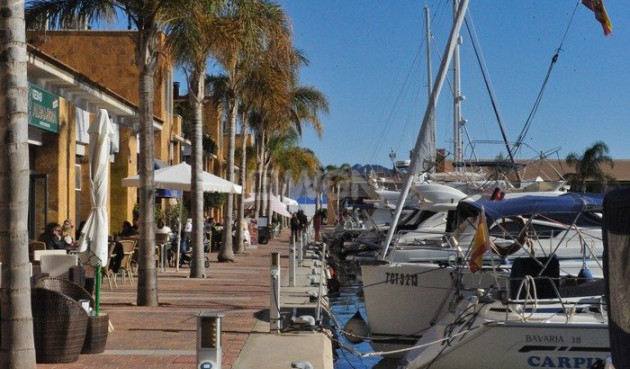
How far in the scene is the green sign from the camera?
23375mm

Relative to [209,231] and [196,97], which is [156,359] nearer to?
[196,97]

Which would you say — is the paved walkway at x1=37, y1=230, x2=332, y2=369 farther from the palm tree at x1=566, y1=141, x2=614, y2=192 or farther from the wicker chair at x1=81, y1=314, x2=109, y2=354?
the palm tree at x1=566, y1=141, x2=614, y2=192

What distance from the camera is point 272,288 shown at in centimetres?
1493

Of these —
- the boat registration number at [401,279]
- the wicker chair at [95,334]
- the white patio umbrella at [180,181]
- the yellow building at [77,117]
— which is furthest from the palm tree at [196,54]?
the wicker chair at [95,334]

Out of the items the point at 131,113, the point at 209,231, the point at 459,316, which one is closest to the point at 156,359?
the point at 459,316

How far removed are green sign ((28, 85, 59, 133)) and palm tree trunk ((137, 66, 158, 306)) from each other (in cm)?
573

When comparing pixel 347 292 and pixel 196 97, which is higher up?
pixel 196 97

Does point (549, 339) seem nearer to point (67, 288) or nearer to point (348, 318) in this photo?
point (67, 288)

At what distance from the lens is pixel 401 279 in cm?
1722

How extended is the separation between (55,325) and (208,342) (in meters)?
3.18

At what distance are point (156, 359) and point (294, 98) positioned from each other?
37246mm

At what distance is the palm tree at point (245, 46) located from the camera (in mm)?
21375

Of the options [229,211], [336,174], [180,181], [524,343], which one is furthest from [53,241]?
[336,174]

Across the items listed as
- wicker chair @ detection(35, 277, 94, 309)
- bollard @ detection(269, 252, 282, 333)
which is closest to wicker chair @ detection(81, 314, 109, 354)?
wicker chair @ detection(35, 277, 94, 309)
